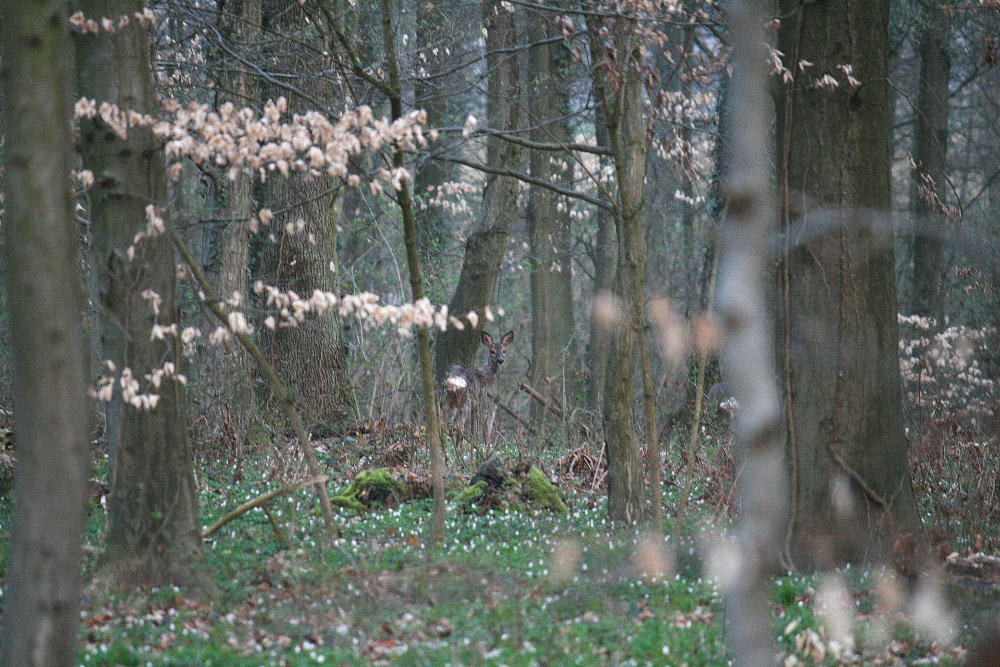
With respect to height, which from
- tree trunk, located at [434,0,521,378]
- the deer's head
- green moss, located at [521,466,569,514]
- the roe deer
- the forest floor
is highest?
tree trunk, located at [434,0,521,378]

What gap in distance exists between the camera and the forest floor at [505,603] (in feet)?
16.5

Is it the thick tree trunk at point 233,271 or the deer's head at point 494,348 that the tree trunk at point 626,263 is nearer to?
the thick tree trunk at point 233,271

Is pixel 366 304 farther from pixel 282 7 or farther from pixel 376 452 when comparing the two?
pixel 282 7

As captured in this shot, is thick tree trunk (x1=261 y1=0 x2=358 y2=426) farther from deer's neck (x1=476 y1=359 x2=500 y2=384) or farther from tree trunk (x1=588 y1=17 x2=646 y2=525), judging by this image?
tree trunk (x1=588 y1=17 x2=646 y2=525)

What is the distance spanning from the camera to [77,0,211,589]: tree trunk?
5762 mm

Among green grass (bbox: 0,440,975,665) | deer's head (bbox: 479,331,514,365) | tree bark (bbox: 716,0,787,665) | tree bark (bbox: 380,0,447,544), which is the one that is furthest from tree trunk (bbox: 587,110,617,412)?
tree bark (bbox: 716,0,787,665)

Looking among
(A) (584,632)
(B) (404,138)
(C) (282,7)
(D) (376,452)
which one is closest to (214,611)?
(A) (584,632)

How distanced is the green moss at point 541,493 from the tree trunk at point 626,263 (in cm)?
86

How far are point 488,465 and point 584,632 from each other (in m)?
3.91

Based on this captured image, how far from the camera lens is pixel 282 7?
12727 millimetres

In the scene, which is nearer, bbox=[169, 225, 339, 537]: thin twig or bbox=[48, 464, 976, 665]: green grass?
bbox=[48, 464, 976, 665]: green grass

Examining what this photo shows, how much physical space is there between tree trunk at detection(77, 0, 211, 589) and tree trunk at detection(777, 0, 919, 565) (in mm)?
4411

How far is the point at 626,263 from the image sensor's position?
7.49 metres

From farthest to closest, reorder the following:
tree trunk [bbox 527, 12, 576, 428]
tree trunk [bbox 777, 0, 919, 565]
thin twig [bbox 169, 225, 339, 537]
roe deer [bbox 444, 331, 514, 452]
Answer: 1. tree trunk [bbox 527, 12, 576, 428]
2. roe deer [bbox 444, 331, 514, 452]
3. tree trunk [bbox 777, 0, 919, 565]
4. thin twig [bbox 169, 225, 339, 537]
